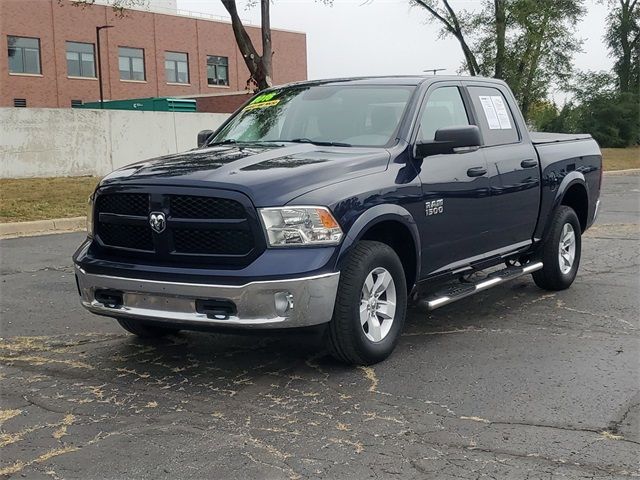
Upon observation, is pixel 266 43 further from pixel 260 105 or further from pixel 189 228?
pixel 189 228

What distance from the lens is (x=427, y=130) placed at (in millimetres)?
5754

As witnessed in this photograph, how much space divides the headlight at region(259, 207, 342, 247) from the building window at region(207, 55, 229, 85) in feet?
197

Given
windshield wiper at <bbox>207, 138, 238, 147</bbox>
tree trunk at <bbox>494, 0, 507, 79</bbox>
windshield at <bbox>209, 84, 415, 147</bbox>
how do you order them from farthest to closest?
tree trunk at <bbox>494, 0, 507, 79</bbox>, windshield wiper at <bbox>207, 138, 238, 147</bbox>, windshield at <bbox>209, 84, 415, 147</bbox>

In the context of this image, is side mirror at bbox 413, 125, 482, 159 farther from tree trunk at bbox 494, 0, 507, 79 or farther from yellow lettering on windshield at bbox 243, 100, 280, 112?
tree trunk at bbox 494, 0, 507, 79

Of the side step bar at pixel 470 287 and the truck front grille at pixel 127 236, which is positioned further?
the side step bar at pixel 470 287

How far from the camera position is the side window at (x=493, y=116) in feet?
21.2

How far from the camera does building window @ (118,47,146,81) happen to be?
5619 cm

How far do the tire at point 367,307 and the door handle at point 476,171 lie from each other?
1.17 m

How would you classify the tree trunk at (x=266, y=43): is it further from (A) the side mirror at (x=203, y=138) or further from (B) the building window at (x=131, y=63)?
(B) the building window at (x=131, y=63)

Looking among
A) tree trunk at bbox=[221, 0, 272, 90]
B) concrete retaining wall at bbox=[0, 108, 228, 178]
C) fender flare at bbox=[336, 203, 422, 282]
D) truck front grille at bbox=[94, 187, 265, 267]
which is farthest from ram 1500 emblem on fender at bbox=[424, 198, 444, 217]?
concrete retaining wall at bbox=[0, 108, 228, 178]

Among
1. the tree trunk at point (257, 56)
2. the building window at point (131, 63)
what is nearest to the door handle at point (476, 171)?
the tree trunk at point (257, 56)

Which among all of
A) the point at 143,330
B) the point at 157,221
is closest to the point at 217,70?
the point at 143,330

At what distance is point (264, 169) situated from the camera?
476 centimetres

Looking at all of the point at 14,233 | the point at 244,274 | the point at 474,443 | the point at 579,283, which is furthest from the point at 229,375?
the point at 14,233
